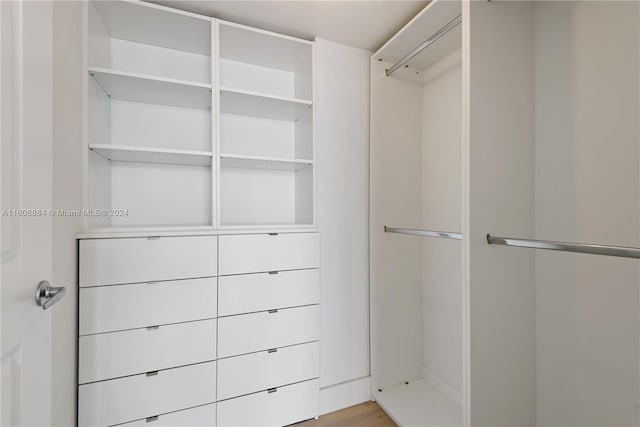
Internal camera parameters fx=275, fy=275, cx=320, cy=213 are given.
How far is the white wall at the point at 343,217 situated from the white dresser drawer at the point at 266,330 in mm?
128

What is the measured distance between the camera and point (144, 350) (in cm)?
133

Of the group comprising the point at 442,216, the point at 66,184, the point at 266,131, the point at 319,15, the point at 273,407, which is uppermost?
the point at 319,15

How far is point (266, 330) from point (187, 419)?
55cm

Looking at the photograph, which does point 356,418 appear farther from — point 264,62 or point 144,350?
point 264,62

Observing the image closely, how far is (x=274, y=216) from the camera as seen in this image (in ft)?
6.52

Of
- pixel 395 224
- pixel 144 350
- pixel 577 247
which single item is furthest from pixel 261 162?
pixel 577 247

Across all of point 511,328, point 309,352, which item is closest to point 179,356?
point 309,352

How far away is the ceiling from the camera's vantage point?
58.8 inches

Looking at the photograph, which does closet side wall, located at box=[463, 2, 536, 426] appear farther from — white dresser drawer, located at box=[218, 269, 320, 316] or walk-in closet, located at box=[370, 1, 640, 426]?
white dresser drawer, located at box=[218, 269, 320, 316]

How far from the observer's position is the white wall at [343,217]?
70.3 inches

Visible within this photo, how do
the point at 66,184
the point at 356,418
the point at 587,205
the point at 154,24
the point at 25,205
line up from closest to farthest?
1. the point at 25,205
2. the point at 66,184
3. the point at 587,205
4. the point at 154,24
5. the point at 356,418

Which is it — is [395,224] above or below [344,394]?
above

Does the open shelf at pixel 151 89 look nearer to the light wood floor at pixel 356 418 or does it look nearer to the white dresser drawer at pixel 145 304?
the white dresser drawer at pixel 145 304

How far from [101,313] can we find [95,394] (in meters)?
0.36
